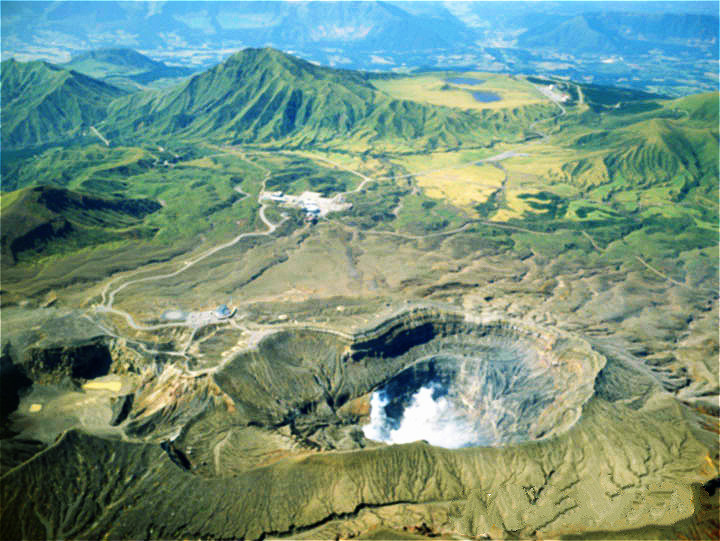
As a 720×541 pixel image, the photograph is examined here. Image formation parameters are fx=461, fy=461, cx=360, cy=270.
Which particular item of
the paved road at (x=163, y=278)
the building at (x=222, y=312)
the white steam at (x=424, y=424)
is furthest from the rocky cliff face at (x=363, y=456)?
the building at (x=222, y=312)

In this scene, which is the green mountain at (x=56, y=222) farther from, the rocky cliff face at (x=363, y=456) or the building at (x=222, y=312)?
the rocky cliff face at (x=363, y=456)

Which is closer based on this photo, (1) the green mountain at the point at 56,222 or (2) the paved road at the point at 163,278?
(2) the paved road at the point at 163,278

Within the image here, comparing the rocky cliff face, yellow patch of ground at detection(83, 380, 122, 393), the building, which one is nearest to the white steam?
the rocky cliff face

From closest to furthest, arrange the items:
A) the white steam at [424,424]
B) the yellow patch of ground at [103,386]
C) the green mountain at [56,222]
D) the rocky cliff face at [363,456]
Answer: the rocky cliff face at [363,456], the white steam at [424,424], the yellow patch of ground at [103,386], the green mountain at [56,222]


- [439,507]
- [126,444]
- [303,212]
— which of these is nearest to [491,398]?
[439,507]

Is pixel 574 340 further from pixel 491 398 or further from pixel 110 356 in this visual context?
pixel 110 356

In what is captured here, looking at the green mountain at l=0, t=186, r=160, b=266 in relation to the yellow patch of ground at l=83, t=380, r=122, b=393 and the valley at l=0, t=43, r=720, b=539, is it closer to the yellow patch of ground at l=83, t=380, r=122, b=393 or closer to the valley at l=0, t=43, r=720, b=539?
the valley at l=0, t=43, r=720, b=539

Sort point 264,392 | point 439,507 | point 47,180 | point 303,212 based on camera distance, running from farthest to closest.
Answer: point 47,180, point 303,212, point 264,392, point 439,507
